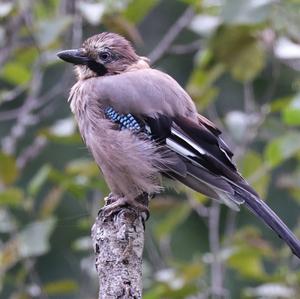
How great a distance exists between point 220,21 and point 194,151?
1.03 metres

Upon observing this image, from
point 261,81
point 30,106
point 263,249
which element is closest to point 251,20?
point 263,249

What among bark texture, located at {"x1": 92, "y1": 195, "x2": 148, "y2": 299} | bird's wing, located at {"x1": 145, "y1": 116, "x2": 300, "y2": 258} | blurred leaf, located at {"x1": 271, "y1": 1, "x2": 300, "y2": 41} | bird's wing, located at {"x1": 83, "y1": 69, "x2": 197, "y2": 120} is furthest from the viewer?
blurred leaf, located at {"x1": 271, "y1": 1, "x2": 300, "y2": 41}

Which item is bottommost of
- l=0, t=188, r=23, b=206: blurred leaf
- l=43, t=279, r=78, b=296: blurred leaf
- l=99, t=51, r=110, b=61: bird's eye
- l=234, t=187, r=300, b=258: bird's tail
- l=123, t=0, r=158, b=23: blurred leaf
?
l=234, t=187, r=300, b=258: bird's tail

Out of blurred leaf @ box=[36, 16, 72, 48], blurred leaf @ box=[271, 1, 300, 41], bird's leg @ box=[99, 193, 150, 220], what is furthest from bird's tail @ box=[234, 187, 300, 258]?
blurred leaf @ box=[36, 16, 72, 48]

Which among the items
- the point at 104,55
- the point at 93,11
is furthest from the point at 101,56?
the point at 93,11

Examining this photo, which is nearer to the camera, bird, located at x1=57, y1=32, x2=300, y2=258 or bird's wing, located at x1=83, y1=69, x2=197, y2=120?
bird, located at x1=57, y1=32, x2=300, y2=258

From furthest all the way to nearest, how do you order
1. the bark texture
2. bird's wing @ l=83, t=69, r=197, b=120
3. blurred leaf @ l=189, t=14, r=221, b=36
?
1. blurred leaf @ l=189, t=14, r=221, b=36
2. bird's wing @ l=83, t=69, r=197, b=120
3. the bark texture

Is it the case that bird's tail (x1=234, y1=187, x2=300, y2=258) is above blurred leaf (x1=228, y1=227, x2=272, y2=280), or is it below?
below

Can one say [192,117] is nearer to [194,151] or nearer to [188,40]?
[194,151]

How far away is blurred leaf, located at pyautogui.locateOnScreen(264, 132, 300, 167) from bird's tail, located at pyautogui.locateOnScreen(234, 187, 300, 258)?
74 cm

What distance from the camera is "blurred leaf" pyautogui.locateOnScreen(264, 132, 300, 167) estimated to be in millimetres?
5312

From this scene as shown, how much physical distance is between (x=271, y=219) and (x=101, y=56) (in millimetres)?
1452

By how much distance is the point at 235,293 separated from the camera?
836 centimetres

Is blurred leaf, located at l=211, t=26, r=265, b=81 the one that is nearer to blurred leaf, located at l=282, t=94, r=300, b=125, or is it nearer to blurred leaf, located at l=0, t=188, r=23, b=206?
blurred leaf, located at l=282, t=94, r=300, b=125
